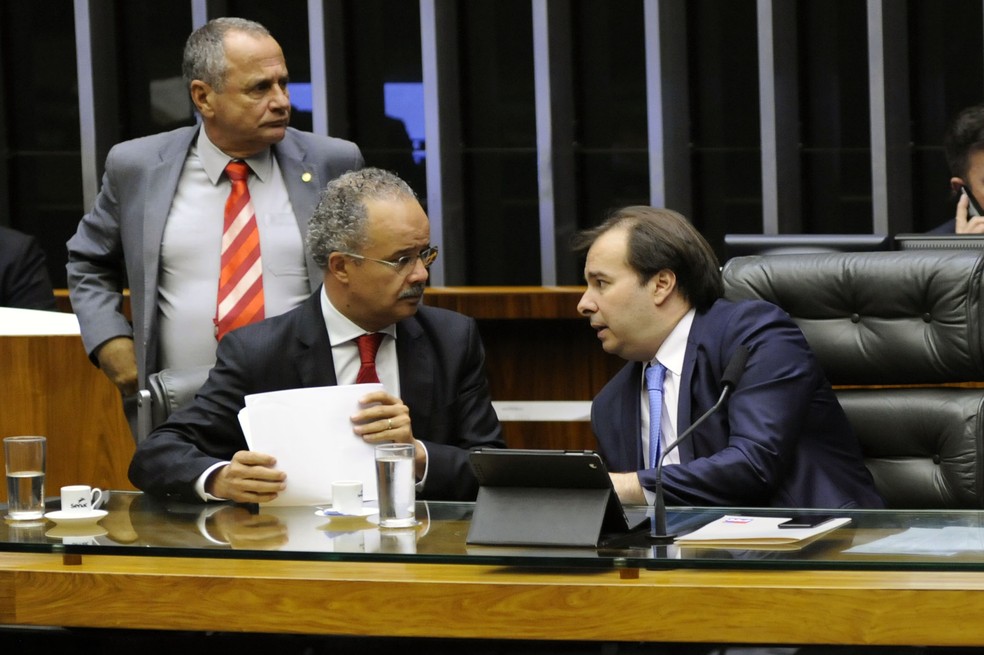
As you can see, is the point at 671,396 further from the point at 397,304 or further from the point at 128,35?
the point at 128,35

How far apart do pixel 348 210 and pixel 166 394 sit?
0.49 meters

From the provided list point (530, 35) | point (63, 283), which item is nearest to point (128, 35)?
point (63, 283)

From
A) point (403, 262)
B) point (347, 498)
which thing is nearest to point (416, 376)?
point (403, 262)

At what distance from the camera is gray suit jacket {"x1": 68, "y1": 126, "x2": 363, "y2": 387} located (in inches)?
126

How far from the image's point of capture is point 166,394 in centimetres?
264

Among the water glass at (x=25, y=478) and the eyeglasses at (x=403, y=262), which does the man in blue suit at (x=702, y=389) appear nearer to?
the eyeglasses at (x=403, y=262)

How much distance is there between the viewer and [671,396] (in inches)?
102

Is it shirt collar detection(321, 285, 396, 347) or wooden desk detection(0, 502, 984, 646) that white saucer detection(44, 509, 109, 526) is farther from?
shirt collar detection(321, 285, 396, 347)

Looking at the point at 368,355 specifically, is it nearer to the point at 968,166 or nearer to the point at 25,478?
the point at 25,478

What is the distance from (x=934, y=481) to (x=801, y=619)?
1098 mm

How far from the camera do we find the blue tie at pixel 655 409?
2.58 meters

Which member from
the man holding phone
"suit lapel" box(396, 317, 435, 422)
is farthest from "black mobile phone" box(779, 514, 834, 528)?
the man holding phone

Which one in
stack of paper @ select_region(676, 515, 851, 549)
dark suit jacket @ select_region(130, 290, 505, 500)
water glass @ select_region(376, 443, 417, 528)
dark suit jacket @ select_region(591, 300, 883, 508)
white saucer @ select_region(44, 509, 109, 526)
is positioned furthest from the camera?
dark suit jacket @ select_region(130, 290, 505, 500)

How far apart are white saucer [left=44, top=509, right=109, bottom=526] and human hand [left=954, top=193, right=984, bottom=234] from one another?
248cm
